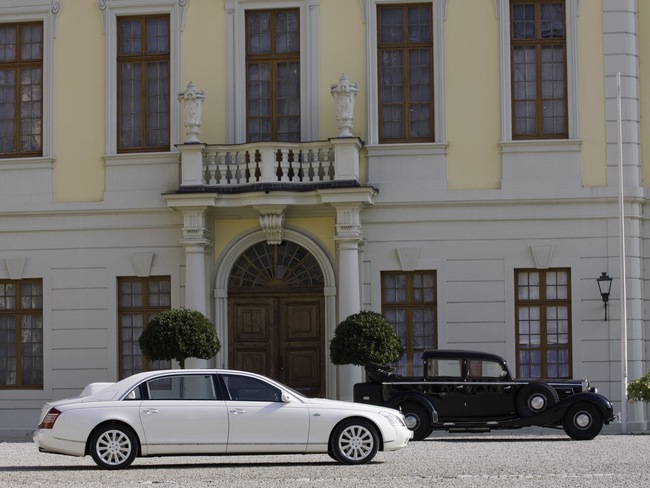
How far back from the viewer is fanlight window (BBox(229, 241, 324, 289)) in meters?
25.3

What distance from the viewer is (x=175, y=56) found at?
25.7 meters

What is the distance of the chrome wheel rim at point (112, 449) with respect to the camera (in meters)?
16.2

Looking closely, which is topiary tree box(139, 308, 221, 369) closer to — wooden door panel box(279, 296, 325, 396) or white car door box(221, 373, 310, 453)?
wooden door panel box(279, 296, 325, 396)

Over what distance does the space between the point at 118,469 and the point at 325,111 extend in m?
10.6

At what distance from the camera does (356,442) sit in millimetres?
16594

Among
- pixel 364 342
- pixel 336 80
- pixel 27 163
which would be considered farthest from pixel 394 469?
pixel 27 163

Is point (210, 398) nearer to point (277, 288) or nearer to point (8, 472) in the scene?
point (8, 472)

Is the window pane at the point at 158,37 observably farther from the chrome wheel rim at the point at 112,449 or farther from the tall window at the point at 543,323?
the chrome wheel rim at the point at 112,449

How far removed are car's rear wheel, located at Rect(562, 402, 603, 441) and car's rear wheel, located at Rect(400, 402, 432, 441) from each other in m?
2.17

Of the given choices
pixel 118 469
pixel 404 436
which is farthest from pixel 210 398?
pixel 404 436

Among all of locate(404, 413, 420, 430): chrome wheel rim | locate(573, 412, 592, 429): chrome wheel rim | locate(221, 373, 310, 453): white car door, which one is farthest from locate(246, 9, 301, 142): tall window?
locate(221, 373, 310, 453): white car door

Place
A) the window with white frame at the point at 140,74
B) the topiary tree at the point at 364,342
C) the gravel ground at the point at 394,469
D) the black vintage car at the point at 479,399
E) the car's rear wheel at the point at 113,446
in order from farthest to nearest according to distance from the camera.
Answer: the window with white frame at the point at 140,74 → the topiary tree at the point at 364,342 → the black vintage car at the point at 479,399 → the car's rear wheel at the point at 113,446 → the gravel ground at the point at 394,469

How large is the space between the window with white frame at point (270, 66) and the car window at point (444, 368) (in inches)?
235

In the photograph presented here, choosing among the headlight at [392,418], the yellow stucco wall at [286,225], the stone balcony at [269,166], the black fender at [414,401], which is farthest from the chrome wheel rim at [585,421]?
the yellow stucco wall at [286,225]
